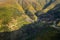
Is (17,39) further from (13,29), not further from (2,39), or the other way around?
(13,29)

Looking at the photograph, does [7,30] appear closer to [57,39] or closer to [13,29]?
[13,29]

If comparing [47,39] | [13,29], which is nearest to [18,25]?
[13,29]

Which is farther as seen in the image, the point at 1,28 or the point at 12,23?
the point at 12,23

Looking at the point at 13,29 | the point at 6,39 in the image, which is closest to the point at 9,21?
the point at 13,29

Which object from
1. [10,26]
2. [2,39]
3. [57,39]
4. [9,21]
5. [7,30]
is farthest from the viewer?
[9,21]

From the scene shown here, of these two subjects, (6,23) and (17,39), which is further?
(6,23)

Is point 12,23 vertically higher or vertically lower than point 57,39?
lower

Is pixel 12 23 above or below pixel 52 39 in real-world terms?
below

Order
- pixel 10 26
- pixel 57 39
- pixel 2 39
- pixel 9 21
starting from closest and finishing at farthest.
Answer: pixel 57 39
pixel 2 39
pixel 10 26
pixel 9 21
